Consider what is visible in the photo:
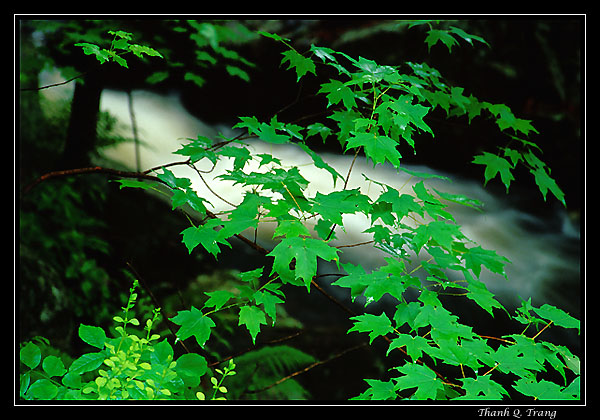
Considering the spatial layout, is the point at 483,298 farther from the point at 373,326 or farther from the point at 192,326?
the point at 192,326

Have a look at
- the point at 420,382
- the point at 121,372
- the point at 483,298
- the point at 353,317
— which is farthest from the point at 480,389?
the point at 121,372

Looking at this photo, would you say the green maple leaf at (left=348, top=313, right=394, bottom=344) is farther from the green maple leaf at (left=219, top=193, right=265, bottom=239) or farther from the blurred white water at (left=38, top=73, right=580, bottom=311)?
the blurred white water at (left=38, top=73, right=580, bottom=311)

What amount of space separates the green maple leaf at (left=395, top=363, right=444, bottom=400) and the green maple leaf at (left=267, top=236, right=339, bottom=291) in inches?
14.2

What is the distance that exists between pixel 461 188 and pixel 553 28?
1.35 meters

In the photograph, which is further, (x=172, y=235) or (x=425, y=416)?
(x=172, y=235)

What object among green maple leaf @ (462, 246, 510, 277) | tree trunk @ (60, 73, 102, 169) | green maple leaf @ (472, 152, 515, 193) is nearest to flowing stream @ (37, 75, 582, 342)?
tree trunk @ (60, 73, 102, 169)

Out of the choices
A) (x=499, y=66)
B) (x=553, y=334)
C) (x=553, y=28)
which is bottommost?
(x=553, y=334)

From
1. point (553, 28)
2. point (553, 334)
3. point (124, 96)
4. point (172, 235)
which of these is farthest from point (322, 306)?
point (553, 28)

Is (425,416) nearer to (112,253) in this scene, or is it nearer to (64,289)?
(64,289)

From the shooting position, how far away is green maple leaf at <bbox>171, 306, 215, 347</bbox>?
1.15 metres

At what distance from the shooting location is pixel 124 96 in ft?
10.9

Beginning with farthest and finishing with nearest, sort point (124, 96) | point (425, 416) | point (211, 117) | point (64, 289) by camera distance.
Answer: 1. point (211, 117)
2. point (124, 96)
3. point (64, 289)
4. point (425, 416)

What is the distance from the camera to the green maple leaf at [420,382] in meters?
1.02

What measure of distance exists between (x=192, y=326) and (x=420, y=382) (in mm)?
655
